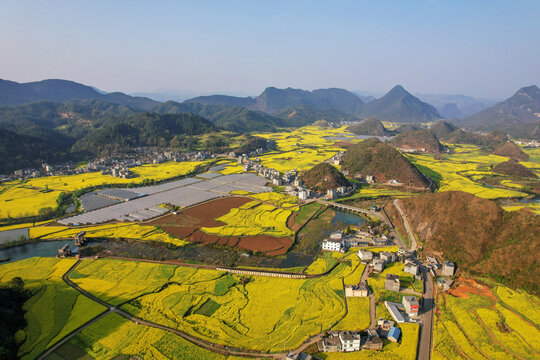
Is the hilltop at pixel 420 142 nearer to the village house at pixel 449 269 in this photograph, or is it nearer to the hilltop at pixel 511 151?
the hilltop at pixel 511 151

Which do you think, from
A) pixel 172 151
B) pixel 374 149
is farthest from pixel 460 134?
pixel 172 151

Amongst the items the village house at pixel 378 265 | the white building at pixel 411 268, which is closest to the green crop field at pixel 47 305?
the village house at pixel 378 265

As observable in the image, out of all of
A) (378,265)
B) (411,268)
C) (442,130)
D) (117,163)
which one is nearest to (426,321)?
(411,268)

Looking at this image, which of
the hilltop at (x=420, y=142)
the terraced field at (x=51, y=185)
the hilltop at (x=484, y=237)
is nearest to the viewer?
the hilltop at (x=484, y=237)

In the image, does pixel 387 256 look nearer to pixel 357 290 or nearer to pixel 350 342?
pixel 357 290

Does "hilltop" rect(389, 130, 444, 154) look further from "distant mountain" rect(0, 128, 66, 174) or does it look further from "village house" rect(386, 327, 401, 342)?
"distant mountain" rect(0, 128, 66, 174)

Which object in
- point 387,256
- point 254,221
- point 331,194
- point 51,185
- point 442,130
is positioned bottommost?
point 254,221

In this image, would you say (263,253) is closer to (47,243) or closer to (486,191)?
(47,243)
